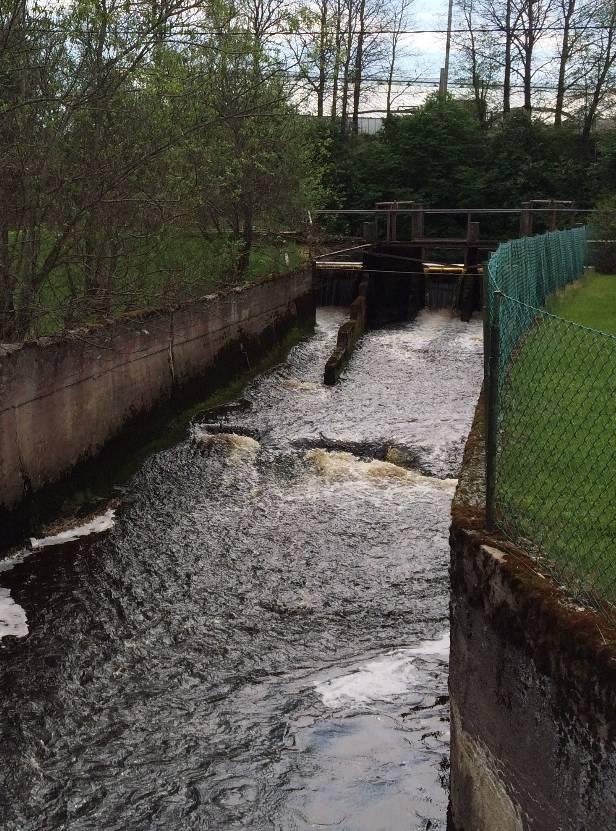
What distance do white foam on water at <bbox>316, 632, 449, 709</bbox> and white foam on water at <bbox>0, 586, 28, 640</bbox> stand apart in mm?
2469

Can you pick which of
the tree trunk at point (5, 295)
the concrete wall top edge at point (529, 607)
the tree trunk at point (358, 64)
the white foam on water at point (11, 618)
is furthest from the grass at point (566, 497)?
the tree trunk at point (358, 64)

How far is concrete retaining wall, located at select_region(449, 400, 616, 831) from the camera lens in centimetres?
349

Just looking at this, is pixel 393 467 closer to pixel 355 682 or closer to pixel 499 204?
pixel 355 682

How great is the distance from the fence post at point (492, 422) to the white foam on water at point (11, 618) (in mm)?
4088

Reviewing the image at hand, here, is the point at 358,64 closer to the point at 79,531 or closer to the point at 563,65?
the point at 563,65

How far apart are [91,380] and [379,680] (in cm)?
567

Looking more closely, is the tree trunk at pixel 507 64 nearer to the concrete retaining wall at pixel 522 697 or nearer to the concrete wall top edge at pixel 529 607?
the concrete wall top edge at pixel 529 607

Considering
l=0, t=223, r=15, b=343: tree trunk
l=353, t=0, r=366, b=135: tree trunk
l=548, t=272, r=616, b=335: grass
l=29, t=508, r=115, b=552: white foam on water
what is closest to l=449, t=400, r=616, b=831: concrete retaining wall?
l=29, t=508, r=115, b=552: white foam on water

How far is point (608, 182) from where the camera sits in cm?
3544

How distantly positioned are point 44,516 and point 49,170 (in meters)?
3.91

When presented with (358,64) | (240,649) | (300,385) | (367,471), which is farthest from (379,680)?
(358,64)

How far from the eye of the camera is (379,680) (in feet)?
20.8


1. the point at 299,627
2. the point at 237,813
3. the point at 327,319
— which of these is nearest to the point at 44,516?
the point at 299,627

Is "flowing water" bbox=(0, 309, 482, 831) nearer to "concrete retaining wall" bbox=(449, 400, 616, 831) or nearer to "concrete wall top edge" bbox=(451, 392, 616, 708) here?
"concrete retaining wall" bbox=(449, 400, 616, 831)
